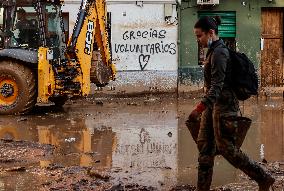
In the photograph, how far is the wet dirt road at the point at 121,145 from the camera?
23.3 ft

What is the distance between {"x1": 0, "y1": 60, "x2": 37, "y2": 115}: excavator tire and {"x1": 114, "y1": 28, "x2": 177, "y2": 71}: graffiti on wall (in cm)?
700

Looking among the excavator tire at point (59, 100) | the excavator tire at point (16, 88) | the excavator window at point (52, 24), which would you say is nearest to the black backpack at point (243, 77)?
the excavator tire at point (16, 88)

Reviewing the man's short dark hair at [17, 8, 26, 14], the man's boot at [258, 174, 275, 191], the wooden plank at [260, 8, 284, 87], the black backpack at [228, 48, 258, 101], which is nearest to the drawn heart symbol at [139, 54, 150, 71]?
the wooden plank at [260, 8, 284, 87]

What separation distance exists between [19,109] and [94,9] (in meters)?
3.16

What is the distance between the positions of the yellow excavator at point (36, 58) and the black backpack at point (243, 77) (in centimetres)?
788

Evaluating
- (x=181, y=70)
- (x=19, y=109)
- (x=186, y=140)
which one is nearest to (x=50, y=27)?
(x=19, y=109)

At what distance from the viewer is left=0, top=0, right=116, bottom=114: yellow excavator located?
13383 millimetres

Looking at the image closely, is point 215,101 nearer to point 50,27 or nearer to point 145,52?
point 50,27

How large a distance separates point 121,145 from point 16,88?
16.6 ft

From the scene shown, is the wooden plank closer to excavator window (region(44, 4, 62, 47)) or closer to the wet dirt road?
the wet dirt road

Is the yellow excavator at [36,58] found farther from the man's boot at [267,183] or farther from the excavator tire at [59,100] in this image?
the man's boot at [267,183]

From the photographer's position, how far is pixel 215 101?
5812mm

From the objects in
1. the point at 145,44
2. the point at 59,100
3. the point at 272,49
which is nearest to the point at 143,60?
the point at 145,44

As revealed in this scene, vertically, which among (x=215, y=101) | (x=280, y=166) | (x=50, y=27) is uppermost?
(x=50, y=27)
